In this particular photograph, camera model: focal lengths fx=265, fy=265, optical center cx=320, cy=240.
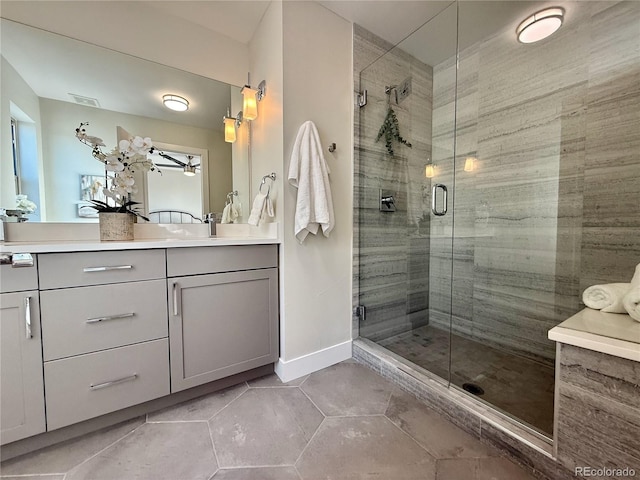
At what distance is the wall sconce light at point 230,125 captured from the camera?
1.95 meters

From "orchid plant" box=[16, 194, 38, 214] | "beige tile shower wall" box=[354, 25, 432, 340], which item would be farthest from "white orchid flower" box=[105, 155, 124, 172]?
"beige tile shower wall" box=[354, 25, 432, 340]

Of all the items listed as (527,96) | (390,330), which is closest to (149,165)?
(390,330)

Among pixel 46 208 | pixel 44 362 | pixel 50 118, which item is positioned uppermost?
pixel 50 118

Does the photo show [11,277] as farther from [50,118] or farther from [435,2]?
[435,2]

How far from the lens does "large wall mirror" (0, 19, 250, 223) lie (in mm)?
1375

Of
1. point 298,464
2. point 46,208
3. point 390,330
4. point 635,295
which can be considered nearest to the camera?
point 635,295

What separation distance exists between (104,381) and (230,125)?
1.70m

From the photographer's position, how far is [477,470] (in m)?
1.04

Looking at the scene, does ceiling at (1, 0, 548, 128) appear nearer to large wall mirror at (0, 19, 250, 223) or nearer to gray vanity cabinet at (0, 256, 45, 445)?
large wall mirror at (0, 19, 250, 223)

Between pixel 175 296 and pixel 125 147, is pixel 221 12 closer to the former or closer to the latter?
pixel 125 147

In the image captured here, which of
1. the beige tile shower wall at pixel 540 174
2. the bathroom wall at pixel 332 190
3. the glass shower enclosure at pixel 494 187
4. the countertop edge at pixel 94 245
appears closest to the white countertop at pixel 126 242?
the countertop edge at pixel 94 245

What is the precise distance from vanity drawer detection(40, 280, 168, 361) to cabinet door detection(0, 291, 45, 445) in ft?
0.11

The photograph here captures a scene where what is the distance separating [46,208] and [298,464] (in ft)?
5.84

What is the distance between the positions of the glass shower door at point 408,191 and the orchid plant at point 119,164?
1.42 meters
